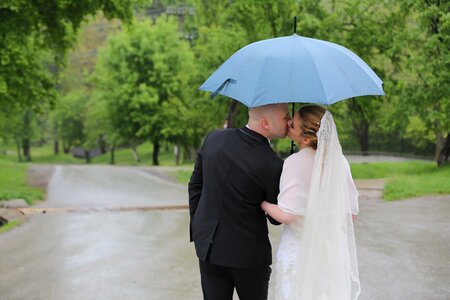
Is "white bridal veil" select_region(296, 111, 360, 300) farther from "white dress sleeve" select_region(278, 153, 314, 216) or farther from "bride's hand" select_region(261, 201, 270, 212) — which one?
"bride's hand" select_region(261, 201, 270, 212)

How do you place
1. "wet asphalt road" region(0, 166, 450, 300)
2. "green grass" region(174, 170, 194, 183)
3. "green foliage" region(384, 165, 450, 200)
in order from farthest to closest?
1. "green grass" region(174, 170, 194, 183)
2. "green foliage" region(384, 165, 450, 200)
3. "wet asphalt road" region(0, 166, 450, 300)

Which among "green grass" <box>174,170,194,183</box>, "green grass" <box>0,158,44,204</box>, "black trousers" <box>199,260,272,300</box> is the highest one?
"black trousers" <box>199,260,272,300</box>

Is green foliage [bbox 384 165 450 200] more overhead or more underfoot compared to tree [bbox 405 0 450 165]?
more underfoot

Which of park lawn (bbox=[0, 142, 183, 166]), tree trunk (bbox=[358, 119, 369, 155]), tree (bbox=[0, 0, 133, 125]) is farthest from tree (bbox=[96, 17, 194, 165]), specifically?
tree (bbox=[0, 0, 133, 125])

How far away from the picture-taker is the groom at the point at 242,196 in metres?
3.20

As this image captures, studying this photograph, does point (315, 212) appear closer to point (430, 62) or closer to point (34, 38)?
point (430, 62)

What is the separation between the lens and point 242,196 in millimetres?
3213

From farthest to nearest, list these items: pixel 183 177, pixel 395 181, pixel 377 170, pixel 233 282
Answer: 1. pixel 377 170
2. pixel 183 177
3. pixel 395 181
4. pixel 233 282

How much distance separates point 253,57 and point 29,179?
67.2ft

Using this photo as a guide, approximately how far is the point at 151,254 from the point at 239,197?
17.7 ft

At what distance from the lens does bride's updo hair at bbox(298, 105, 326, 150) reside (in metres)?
3.15

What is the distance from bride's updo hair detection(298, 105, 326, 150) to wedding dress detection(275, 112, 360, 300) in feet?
0.12

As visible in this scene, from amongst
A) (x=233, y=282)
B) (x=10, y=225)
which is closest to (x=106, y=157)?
(x=10, y=225)

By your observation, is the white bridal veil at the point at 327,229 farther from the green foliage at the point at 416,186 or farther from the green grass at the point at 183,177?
the green grass at the point at 183,177
